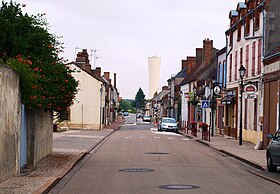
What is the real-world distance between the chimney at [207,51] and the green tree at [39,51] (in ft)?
153

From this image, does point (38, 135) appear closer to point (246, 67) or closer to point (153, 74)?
point (246, 67)

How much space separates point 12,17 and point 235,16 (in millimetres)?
24733

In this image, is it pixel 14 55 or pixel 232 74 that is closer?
pixel 14 55

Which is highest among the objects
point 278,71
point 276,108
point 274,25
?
point 274,25

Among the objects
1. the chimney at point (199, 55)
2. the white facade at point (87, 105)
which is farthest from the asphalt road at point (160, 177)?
the chimney at point (199, 55)

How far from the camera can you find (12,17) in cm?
1933

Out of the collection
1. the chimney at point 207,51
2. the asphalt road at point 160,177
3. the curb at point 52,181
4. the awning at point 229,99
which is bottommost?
the asphalt road at point 160,177

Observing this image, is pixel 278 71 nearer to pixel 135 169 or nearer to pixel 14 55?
pixel 135 169

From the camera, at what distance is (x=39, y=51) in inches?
777

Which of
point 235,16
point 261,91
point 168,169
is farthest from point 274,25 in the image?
point 168,169

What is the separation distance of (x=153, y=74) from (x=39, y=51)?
135283 millimetres

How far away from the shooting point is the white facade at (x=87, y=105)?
192ft

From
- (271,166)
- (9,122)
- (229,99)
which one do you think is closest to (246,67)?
(229,99)

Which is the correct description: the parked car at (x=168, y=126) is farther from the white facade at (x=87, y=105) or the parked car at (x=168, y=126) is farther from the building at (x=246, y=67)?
the building at (x=246, y=67)
